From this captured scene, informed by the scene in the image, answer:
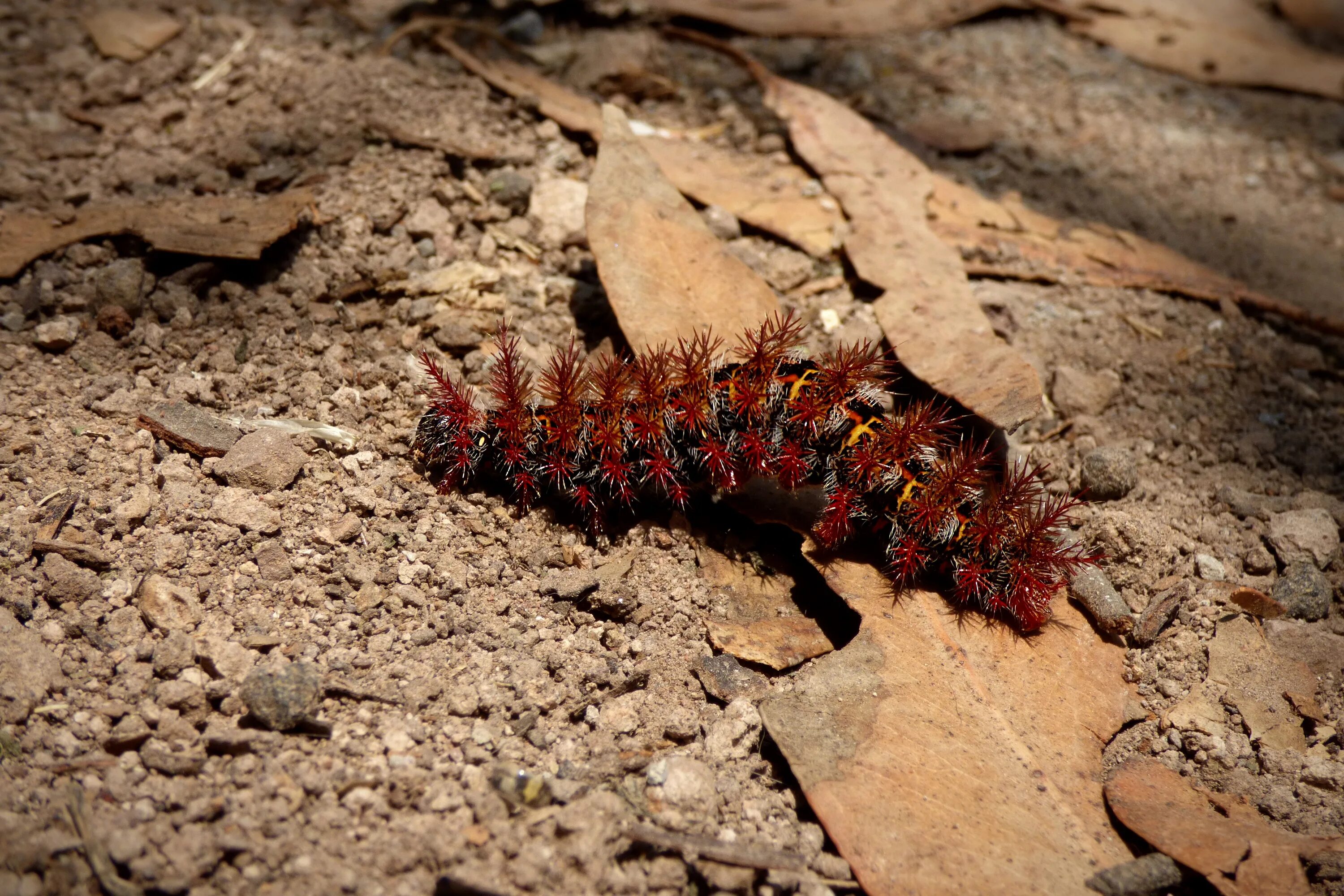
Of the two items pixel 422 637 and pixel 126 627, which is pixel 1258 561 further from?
pixel 126 627

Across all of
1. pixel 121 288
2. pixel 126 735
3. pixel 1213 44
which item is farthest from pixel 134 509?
pixel 1213 44

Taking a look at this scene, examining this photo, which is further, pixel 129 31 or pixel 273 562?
pixel 129 31

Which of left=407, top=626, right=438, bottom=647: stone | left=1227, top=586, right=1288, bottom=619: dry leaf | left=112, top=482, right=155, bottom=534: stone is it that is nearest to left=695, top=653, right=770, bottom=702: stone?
left=407, top=626, right=438, bottom=647: stone

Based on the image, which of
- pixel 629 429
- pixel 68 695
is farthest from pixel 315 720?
pixel 629 429

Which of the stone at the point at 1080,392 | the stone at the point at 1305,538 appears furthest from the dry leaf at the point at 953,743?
the stone at the point at 1080,392

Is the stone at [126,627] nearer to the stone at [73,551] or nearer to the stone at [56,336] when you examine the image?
the stone at [73,551]

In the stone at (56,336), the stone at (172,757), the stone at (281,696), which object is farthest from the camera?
the stone at (56,336)
